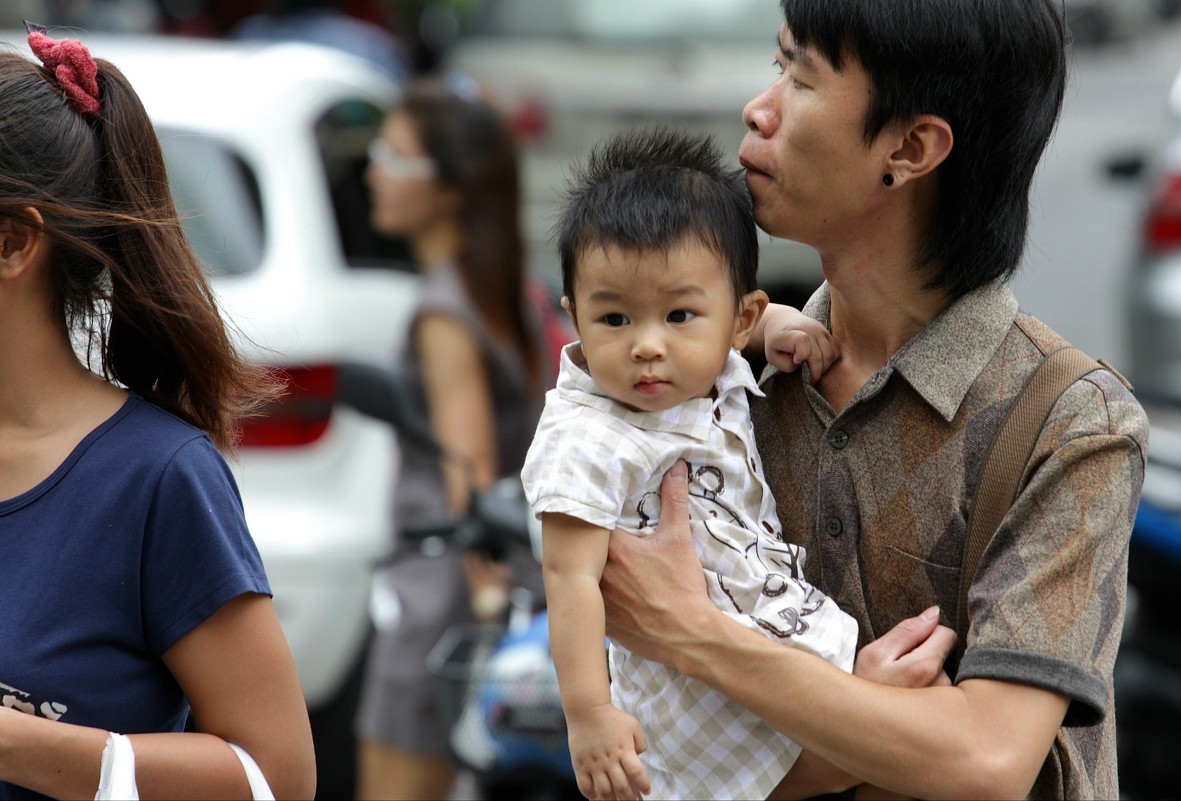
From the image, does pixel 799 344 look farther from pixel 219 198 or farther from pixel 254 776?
pixel 219 198

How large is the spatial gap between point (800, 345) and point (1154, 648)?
2681mm

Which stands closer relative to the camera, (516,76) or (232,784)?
(232,784)

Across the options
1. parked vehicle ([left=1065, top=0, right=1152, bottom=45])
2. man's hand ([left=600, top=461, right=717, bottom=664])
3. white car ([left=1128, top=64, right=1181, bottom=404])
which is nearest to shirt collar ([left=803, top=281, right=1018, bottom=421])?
man's hand ([left=600, top=461, right=717, bottom=664])

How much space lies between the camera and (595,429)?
1.97 metres

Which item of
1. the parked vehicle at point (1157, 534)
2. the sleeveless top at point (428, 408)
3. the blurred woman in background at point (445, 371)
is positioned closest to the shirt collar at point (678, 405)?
the blurred woman in background at point (445, 371)

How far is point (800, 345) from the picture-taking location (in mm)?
2109

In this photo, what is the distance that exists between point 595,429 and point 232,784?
2.17ft

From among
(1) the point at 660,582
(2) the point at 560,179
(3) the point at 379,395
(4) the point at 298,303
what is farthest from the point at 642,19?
(1) the point at 660,582

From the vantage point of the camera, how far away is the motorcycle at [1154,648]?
165 inches

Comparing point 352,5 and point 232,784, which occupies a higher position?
point 232,784

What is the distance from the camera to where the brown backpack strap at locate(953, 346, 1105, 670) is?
188cm

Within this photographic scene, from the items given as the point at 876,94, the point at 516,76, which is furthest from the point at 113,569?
the point at 516,76

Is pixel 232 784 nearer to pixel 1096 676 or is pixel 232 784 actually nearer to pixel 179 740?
pixel 179 740

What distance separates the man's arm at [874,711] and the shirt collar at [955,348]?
0.36 meters
